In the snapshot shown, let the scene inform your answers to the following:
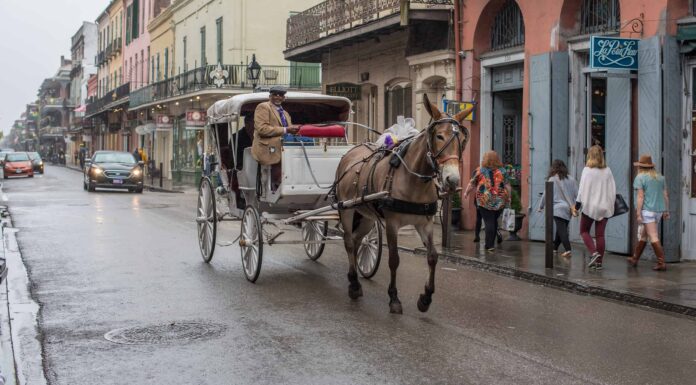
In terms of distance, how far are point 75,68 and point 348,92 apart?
80.7 metres

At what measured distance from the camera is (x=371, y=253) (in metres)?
10.0

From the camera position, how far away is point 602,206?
11266 mm

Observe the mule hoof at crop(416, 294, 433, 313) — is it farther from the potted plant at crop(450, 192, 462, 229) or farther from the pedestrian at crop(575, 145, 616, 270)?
the potted plant at crop(450, 192, 462, 229)

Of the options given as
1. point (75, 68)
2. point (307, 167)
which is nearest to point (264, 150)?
point (307, 167)

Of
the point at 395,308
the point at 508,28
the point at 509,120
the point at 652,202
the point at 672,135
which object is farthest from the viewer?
the point at 509,120

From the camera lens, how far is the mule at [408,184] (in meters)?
7.25

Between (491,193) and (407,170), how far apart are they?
220 inches

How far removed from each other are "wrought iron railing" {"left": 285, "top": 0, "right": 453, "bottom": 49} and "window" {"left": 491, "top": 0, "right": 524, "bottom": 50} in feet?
4.80

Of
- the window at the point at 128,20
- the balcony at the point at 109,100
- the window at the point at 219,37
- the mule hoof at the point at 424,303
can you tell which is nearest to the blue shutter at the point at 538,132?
the mule hoof at the point at 424,303

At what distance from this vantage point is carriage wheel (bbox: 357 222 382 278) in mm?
9805

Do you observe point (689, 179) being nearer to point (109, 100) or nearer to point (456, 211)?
point (456, 211)

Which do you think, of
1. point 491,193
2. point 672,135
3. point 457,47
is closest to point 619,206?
point 672,135

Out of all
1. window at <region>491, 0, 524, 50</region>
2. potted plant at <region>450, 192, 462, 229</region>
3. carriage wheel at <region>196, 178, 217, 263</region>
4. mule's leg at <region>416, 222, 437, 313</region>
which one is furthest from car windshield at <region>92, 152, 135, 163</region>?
mule's leg at <region>416, 222, 437, 313</region>

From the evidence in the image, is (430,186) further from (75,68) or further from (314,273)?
(75,68)
